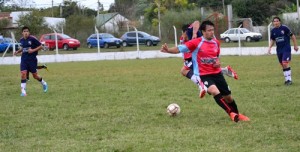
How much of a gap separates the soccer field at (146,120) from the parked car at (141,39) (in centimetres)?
2450

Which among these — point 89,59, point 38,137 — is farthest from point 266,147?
point 89,59

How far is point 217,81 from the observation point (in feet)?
27.6

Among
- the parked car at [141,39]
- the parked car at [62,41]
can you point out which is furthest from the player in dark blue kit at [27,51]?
the parked car at [141,39]

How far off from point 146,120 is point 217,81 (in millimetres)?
1322

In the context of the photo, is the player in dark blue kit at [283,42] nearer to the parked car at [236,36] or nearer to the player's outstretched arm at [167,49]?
the player's outstretched arm at [167,49]

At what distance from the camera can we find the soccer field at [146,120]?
21.6 ft

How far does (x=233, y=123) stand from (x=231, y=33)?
98.3 feet

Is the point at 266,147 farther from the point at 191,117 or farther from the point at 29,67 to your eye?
the point at 29,67

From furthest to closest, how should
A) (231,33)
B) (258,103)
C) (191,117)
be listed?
(231,33) → (258,103) → (191,117)

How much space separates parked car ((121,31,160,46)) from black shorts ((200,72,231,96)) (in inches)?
1189

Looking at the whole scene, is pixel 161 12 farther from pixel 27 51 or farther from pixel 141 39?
pixel 27 51

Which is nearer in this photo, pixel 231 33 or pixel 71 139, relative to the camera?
pixel 71 139

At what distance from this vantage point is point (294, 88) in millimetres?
12031

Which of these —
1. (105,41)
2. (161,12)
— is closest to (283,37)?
(105,41)
